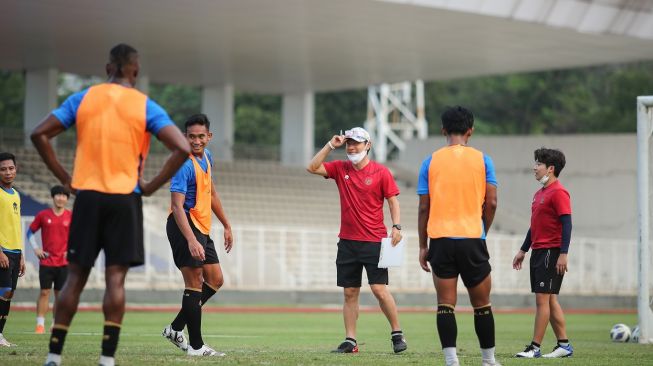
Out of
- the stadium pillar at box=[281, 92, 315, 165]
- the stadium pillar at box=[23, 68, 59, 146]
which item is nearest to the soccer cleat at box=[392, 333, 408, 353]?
the stadium pillar at box=[23, 68, 59, 146]

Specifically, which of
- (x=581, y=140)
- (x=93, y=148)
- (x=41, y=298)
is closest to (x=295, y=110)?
(x=581, y=140)

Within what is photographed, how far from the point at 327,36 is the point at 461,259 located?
23178mm

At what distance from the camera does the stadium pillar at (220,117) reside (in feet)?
132

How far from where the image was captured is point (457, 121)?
8.97 meters

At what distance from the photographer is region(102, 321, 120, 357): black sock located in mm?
7738

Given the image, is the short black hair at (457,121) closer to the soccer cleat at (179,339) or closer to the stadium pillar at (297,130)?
the soccer cleat at (179,339)

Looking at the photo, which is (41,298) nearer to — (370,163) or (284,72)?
(370,163)

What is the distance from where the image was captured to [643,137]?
1442cm

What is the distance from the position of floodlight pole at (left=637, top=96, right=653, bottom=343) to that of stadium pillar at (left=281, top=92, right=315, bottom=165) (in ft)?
94.0

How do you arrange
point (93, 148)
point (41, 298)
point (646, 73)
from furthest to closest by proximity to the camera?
point (646, 73) < point (41, 298) < point (93, 148)

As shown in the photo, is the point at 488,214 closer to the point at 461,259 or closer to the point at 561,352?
the point at 461,259

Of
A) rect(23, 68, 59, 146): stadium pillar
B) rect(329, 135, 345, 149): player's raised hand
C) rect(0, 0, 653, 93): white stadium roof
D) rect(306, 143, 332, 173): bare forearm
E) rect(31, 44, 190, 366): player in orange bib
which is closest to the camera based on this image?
rect(31, 44, 190, 366): player in orange bib

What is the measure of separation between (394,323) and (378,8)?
16607 millimetres

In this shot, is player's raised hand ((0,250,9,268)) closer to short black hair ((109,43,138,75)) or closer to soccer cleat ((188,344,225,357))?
soccer cleat ((188,344,225,357))
